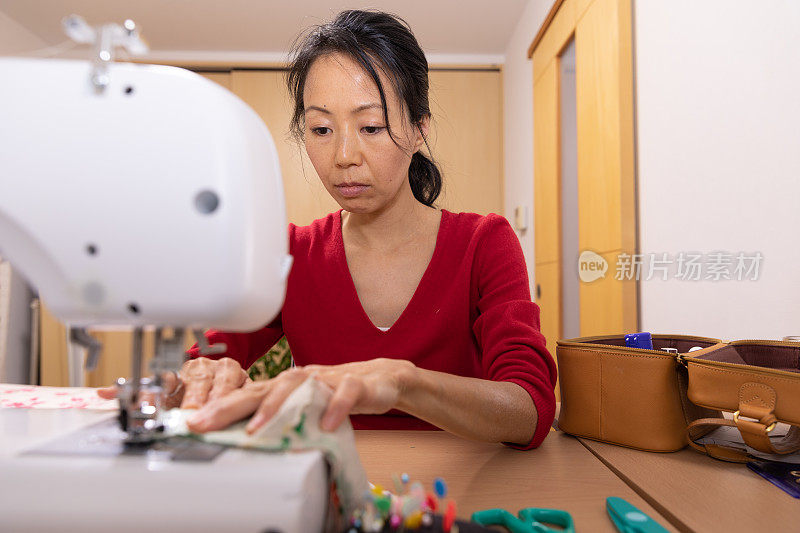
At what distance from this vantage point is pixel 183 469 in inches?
17.8

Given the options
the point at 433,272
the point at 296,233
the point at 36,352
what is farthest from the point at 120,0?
the point at 433,272

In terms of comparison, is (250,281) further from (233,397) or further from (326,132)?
(326,132)

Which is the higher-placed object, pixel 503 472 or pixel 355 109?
pixel 355 109

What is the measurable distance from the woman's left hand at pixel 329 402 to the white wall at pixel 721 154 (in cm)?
106

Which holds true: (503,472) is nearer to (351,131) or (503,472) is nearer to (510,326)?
(510,326)

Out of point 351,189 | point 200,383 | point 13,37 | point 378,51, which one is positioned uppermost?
point 13,37

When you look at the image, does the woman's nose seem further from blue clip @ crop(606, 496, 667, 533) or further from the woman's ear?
blue clip @ crop(606, 496, 667, 533)

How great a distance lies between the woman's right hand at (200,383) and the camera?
72 centimetres

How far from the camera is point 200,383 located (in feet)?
2.47

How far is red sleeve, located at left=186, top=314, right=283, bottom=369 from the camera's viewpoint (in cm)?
114

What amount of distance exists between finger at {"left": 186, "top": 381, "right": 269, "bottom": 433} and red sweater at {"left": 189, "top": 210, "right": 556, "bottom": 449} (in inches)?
19.7

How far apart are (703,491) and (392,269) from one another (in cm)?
74

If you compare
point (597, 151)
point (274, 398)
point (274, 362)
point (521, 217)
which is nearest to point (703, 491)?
point (274, 398)

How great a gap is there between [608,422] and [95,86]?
795 millimetres
